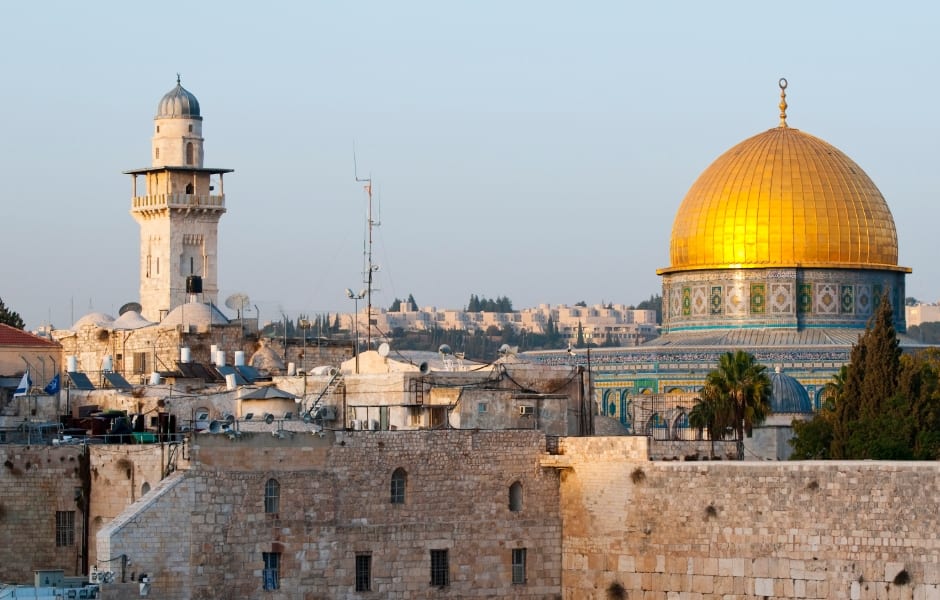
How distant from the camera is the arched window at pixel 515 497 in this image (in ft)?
106

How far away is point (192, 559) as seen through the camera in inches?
1174

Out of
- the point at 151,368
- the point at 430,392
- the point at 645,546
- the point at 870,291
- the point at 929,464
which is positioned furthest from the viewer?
the point at 870,291

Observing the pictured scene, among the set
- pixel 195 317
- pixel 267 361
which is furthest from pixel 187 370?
pixel 195 317

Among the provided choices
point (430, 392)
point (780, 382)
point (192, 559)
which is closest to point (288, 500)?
point (192, 559)

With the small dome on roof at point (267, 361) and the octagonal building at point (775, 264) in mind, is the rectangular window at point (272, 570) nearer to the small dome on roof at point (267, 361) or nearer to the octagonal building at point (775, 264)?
the small dome on roof at point (267, 361)

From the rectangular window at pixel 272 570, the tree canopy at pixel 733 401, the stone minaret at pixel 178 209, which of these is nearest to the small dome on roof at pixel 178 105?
the stone minaret at pixel 178 209

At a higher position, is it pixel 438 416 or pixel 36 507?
pixel 438 416

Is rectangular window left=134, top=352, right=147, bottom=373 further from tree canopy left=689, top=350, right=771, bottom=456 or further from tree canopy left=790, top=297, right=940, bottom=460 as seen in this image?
tree canopy left=790, top=297, right=940, bottom=460

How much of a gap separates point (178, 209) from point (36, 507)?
23.6 m

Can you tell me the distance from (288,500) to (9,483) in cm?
458

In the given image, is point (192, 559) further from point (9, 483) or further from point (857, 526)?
point (857, 526)

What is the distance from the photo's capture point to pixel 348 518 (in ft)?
102

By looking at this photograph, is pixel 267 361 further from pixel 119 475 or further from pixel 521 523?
pixel 521 523

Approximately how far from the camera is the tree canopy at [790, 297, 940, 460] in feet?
118
